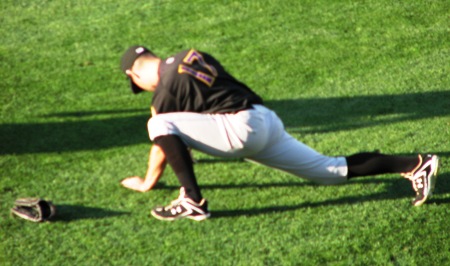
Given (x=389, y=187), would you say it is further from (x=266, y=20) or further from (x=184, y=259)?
(x=266, y=20)

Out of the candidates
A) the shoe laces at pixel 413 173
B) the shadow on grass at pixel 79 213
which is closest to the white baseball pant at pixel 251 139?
the shoe laces at pixel 413 173

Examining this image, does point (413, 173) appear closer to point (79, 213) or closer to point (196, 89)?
point (196, 89)

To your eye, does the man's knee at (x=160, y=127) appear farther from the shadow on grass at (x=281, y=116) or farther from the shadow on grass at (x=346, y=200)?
the shadow on grass at (x=281, y=116)

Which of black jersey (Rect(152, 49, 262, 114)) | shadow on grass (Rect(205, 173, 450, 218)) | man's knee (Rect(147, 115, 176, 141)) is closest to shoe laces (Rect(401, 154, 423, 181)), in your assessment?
shadow on grass (Rect(205, 173, 450, 218))

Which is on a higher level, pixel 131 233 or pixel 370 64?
pixel 370 64

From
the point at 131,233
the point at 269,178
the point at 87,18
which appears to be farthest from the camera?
the point at 87,18

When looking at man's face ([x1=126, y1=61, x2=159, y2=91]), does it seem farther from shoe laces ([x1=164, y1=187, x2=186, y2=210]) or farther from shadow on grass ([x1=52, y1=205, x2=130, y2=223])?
shadow on grass ([x1=52, y1=205, x2=130, y2=223])

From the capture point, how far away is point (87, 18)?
33.9ft

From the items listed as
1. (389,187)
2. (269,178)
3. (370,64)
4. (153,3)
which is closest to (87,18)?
(153,3)

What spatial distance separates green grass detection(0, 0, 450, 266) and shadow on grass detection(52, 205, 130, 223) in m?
0.01

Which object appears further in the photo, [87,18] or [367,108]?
[87,18]

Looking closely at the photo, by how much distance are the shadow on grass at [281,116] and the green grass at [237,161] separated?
0.02m

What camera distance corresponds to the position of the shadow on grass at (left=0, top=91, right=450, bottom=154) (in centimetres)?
740

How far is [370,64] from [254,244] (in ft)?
11.6
